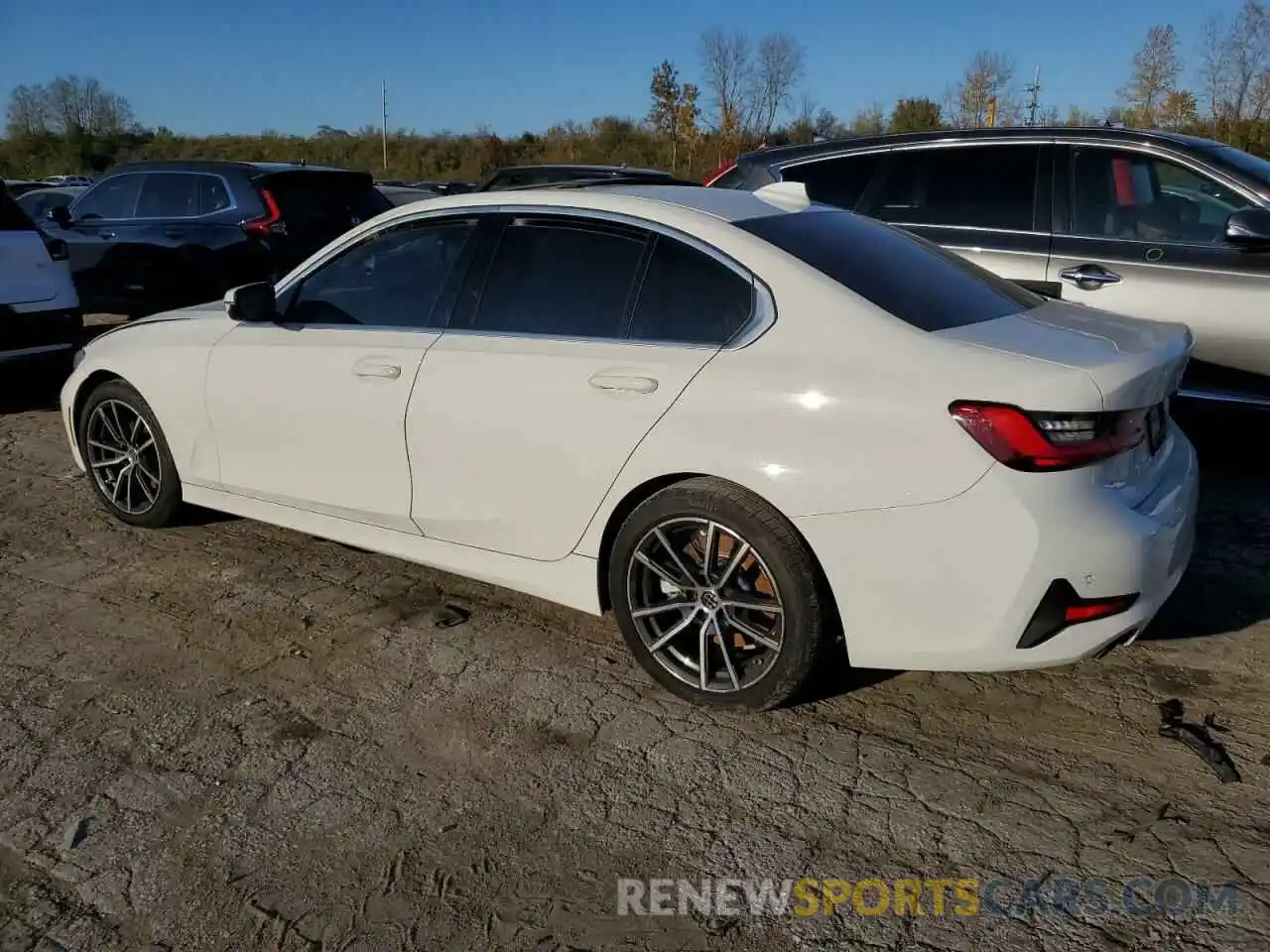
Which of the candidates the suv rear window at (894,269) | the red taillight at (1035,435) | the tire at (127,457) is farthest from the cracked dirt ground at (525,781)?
the suv rear window at (894,269)

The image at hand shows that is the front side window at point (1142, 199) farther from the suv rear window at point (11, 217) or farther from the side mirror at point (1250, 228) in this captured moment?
the suv rear window at point (11, 217)

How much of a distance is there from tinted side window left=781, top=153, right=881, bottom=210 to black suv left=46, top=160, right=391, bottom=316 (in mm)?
4997

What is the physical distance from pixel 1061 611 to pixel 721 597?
983mm

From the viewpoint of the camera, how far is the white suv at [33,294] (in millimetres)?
7890

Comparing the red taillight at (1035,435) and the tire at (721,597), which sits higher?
the red taillight at (1035,435)

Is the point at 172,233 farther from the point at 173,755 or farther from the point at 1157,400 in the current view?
the point at 1157,400

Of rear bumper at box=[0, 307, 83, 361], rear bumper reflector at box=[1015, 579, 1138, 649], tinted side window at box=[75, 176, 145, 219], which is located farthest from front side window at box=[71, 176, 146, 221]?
rear bumper reflector at box=[1015, 579, 1138, 649]

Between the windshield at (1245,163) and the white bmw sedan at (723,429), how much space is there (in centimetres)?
238

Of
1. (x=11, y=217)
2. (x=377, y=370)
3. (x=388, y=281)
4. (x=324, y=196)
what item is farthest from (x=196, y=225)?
(x=377, y=370)

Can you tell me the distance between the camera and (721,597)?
11.3 ft

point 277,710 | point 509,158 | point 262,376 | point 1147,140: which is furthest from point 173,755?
point 509,158

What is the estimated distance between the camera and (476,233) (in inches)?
164

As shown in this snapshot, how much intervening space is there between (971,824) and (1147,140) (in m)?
4.25

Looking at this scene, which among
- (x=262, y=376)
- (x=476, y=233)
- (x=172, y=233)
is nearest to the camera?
(x=476, y=233)
